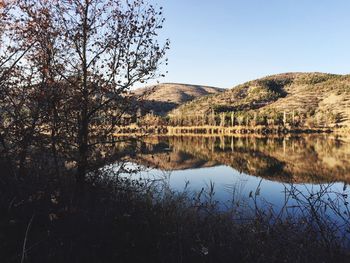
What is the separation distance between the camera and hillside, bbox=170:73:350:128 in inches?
4695

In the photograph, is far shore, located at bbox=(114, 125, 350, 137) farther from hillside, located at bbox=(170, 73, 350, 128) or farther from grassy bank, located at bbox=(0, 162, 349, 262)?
grassy bank, located at bbox=(0, 162, 349, 262)

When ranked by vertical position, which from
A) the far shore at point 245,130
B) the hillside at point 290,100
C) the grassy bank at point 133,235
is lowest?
the far shore at point 245,130

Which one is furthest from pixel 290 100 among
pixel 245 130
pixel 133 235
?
pixel 133 235

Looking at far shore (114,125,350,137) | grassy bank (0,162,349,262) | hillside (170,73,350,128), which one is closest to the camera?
grassy bank (0,162,349,262)

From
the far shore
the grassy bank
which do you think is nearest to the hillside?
the far shore

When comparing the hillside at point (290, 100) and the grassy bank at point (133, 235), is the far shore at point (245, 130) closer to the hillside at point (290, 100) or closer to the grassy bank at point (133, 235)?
the hillside at point (290, 100)

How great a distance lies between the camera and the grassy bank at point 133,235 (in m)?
6.13

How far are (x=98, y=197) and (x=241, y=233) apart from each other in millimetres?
3717

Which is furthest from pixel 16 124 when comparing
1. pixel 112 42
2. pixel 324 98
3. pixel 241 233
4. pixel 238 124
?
pixel 324 98

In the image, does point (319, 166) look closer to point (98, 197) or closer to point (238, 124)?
point (98, 197)

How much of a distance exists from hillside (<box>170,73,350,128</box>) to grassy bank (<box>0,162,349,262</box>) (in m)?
103

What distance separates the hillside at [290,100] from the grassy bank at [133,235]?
102807 mm

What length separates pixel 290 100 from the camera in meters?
151

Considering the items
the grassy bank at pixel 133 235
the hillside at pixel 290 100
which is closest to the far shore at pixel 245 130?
the hillside at pixel 290 100
